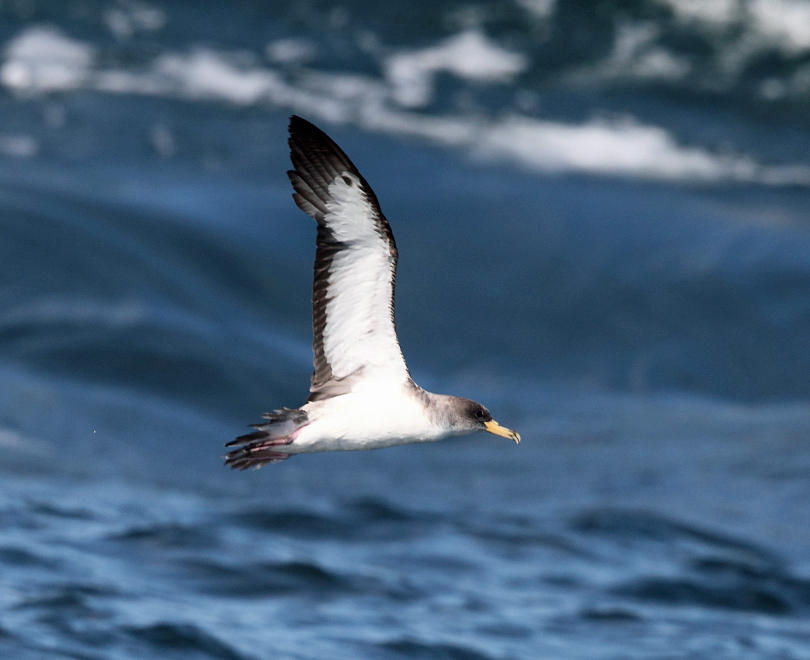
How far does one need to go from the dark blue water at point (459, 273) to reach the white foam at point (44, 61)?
0.42 ft

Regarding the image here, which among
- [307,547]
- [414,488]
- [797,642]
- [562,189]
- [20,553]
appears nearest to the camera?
[20,553]

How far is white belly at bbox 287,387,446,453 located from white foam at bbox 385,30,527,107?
147ft

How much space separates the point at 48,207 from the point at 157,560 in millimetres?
17630

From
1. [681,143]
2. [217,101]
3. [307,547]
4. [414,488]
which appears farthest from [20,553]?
[681,143]

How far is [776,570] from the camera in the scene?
45.2 metres

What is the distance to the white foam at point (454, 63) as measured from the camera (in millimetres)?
54625

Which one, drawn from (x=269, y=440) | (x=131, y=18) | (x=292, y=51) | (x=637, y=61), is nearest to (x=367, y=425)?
(x=269, y=440)

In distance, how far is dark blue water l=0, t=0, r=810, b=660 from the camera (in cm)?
4712

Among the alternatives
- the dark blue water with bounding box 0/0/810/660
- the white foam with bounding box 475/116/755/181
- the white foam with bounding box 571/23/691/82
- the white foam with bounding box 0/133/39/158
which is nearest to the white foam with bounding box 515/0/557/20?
the dark blue water with bounding box 0/0/810/660

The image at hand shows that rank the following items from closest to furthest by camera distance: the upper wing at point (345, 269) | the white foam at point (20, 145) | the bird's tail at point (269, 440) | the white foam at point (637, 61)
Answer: the upper wing at point (345, 269)
the bird's tail at point (269, 440)
the white foam at point (20, 145)
the white foam at point (637, 61)

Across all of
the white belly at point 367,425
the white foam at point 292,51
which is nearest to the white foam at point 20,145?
the white foam at point 292,51

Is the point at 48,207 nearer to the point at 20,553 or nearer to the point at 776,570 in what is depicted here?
the point at 20,553

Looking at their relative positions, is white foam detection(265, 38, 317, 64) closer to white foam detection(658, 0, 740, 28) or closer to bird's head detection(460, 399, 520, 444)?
white foam detection(658, 0, 740, 28)

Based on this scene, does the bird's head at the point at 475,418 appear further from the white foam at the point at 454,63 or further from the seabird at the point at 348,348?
the white foam at the point at 454,63
